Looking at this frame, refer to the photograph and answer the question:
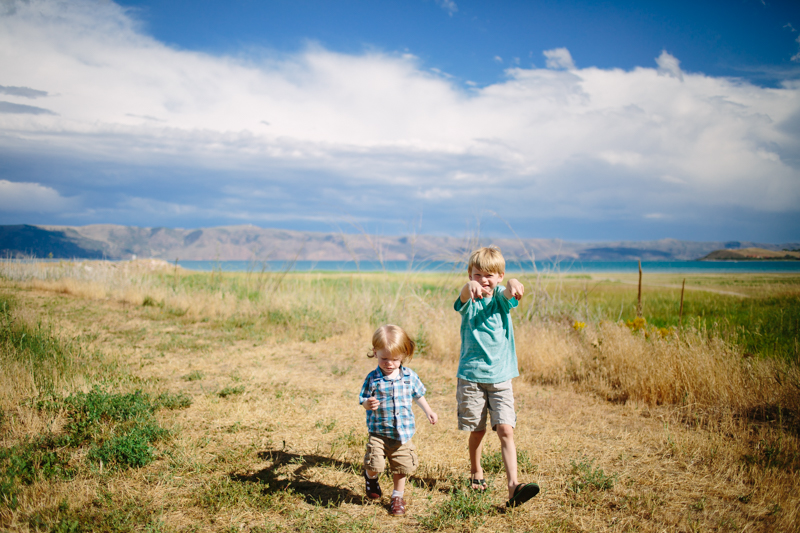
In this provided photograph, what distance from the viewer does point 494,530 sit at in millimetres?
2748

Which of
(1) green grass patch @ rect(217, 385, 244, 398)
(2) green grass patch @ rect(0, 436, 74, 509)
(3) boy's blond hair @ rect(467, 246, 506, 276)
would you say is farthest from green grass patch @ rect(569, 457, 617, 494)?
(1) green grass patch @ rect(217, 385, 244, 398)

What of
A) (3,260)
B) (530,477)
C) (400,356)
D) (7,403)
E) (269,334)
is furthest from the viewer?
(3,260)

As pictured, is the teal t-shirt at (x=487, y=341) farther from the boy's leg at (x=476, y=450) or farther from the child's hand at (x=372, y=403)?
the child's hand at (x=372, y=403)

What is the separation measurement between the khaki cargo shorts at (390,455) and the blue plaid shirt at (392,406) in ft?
0.20

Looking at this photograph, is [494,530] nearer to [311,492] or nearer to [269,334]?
[311,492]

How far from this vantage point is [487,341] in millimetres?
3023

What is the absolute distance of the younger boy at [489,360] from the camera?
295cm

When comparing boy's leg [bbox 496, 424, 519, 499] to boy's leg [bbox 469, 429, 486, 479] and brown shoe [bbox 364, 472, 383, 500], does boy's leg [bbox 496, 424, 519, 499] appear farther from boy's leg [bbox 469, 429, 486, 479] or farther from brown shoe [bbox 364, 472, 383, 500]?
brown shoe [bbox 364, 472, 383, 500]

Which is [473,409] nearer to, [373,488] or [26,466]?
[373,488]

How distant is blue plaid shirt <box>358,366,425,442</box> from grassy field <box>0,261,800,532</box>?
Result: 0.59 meters

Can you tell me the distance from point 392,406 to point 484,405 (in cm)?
68

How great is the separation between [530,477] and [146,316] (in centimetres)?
1122

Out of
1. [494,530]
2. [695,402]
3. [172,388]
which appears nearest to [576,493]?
[494,530]

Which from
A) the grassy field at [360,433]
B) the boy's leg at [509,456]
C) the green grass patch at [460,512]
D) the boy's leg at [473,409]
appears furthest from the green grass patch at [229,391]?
the boy's leg at [509,456]
